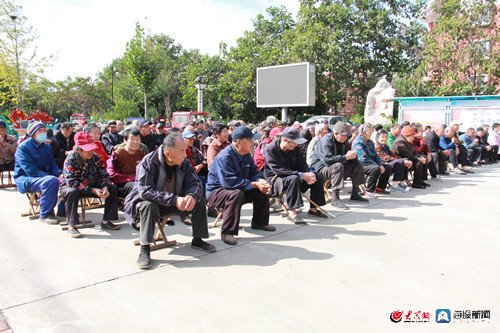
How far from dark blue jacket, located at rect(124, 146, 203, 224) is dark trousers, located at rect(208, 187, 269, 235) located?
486mm

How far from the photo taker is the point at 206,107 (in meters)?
36.9

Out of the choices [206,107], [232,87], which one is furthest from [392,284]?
[206,107]

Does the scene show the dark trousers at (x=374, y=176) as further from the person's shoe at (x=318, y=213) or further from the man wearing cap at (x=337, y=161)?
the person's shoe at (x=318, y=213)

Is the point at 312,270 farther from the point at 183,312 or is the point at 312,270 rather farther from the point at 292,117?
the point at 292,117

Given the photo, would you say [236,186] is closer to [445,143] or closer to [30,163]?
[30,163]

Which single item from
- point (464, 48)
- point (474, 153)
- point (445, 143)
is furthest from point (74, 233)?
point (464, 48)

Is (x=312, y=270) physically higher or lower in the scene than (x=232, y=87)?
lower

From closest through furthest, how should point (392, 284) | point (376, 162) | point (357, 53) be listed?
point (392, 284) → point (376, 162) → point (357, 53)

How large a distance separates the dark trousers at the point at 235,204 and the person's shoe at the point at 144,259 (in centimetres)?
105

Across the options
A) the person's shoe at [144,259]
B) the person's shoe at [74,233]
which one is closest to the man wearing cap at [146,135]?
the person's shoe at [74,233]

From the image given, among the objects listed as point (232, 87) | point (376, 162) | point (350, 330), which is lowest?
point (350, 330)

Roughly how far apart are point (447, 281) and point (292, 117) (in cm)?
2882

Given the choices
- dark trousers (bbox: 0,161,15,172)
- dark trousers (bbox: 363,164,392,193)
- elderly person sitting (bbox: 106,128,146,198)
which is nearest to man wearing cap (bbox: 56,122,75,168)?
dark trousers (bbox: 0,161,15,172)

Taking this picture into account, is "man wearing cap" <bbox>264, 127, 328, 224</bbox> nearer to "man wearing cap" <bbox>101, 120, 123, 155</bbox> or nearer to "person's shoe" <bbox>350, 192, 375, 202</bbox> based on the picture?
"person's shoe" <bbox>350, 192, 375, 202</bbox>
